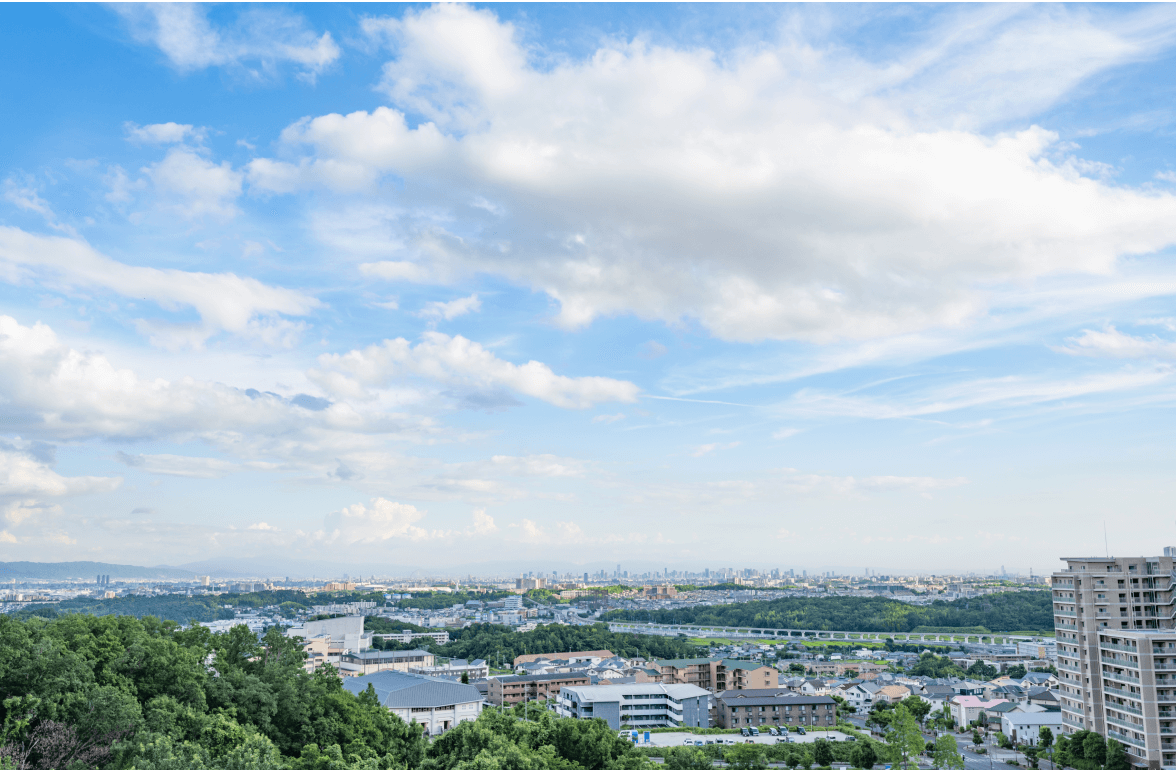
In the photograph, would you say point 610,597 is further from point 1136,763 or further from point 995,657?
point 1136,763

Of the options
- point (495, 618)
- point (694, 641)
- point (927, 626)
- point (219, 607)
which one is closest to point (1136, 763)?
point (694, 641)

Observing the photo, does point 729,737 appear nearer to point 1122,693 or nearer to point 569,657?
point 1122,693

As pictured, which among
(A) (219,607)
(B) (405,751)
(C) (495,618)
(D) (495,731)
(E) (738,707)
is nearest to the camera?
(D) (495,731)

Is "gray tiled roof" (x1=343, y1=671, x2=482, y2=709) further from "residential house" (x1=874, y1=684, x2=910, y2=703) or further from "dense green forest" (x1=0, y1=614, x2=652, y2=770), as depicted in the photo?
"residential house" (x1=874, y1=684, x2=910, y2=703)

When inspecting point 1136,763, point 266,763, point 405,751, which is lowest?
point 1136,763

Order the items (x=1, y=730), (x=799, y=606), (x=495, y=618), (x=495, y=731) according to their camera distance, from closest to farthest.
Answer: (x=1, y=730) → (x=495, y=731) → (x=799, y=606) → (x=495, y=618)

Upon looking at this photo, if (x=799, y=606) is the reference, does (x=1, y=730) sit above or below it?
above

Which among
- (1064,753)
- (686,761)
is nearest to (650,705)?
(686,761)

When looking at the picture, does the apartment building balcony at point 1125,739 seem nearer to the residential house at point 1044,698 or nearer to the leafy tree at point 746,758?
→ the leafy tree at point 746,758

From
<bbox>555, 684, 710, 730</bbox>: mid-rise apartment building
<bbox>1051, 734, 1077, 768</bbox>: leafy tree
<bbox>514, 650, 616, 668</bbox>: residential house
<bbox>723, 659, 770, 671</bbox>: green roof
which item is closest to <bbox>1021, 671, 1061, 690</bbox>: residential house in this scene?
<bbox>723, 659, 770, 671</bbox>: green roof
